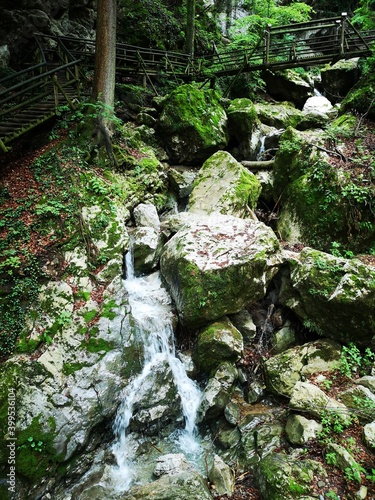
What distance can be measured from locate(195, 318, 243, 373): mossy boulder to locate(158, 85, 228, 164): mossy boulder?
6.58 meters

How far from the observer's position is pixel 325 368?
5641 millimetres

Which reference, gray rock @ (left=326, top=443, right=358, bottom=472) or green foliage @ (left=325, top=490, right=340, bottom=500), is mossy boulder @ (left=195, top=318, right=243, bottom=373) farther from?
green foliage @ (left=325, top=490, right=340, bottom=500)

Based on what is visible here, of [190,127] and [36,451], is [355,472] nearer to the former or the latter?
[36,451]

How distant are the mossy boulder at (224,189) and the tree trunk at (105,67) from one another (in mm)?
2639

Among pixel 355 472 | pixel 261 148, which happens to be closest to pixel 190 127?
pixel 261 148

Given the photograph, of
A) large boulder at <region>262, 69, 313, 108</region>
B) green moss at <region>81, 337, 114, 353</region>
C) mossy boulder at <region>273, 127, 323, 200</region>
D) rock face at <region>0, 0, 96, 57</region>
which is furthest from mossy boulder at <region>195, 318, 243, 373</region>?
large boulder at <region>262, 69, 313, 108</region>

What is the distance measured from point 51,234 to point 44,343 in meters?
2.23

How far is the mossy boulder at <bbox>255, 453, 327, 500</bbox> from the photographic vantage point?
3.87 metres

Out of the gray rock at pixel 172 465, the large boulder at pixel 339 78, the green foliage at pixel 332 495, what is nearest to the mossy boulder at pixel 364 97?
the large boulder at pixel 339 78

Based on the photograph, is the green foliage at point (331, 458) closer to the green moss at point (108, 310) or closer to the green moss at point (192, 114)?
the green moss at point (108, 310)

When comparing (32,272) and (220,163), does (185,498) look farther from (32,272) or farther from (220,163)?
(220,163)

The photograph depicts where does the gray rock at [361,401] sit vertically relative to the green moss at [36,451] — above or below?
above

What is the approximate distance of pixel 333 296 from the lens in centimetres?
583

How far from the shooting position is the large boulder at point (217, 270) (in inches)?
242
